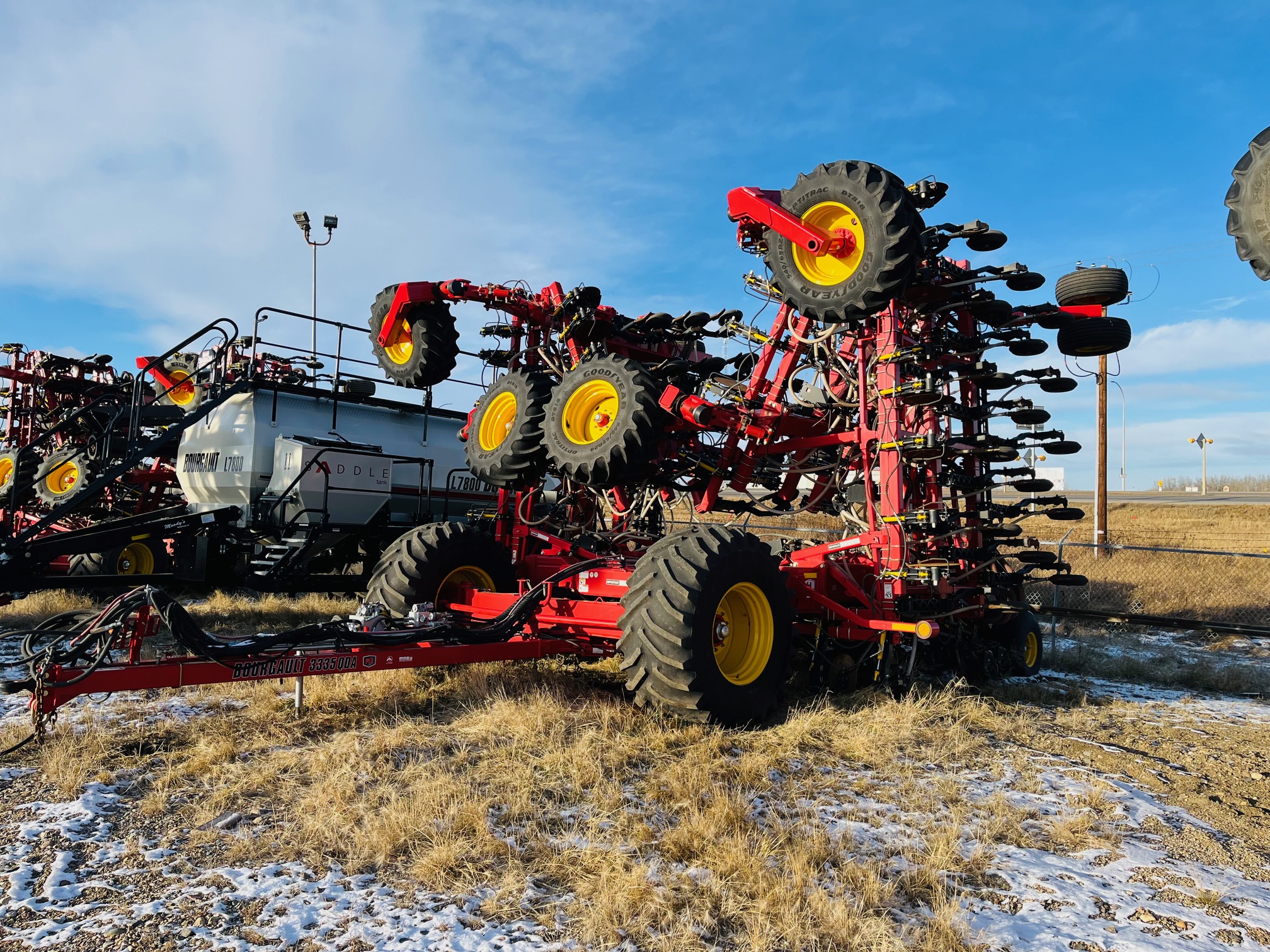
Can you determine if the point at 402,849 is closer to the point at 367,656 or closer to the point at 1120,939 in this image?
the point at 367,656

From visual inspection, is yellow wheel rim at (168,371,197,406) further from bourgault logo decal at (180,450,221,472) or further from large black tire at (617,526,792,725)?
large black tire at (617,526,792,725)

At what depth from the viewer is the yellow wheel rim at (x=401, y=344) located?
853cm

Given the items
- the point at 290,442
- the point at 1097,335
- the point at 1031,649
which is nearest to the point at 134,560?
the point at 290,442

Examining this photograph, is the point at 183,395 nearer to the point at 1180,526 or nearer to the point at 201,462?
the point at 201,462

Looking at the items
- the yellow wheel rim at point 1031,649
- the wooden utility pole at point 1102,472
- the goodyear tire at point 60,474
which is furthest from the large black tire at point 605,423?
the wooden utility pole at point 1102,472

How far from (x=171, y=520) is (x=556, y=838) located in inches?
293

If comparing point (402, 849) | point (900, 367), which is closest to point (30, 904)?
point (402, 849)

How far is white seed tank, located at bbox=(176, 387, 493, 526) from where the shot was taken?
1136cm

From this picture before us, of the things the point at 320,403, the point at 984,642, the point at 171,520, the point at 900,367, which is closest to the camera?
the point at 900,367

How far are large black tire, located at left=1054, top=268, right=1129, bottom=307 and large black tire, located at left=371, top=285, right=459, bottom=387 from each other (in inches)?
241

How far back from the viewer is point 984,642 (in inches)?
339

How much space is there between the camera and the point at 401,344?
8633mm

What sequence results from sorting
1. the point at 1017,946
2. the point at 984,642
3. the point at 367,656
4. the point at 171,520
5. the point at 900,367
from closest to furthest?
the point at 1017,946
the point at 367,656
the point at 900,367
the point at 984,642
the point at 171,520

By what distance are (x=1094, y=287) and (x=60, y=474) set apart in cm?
1423
